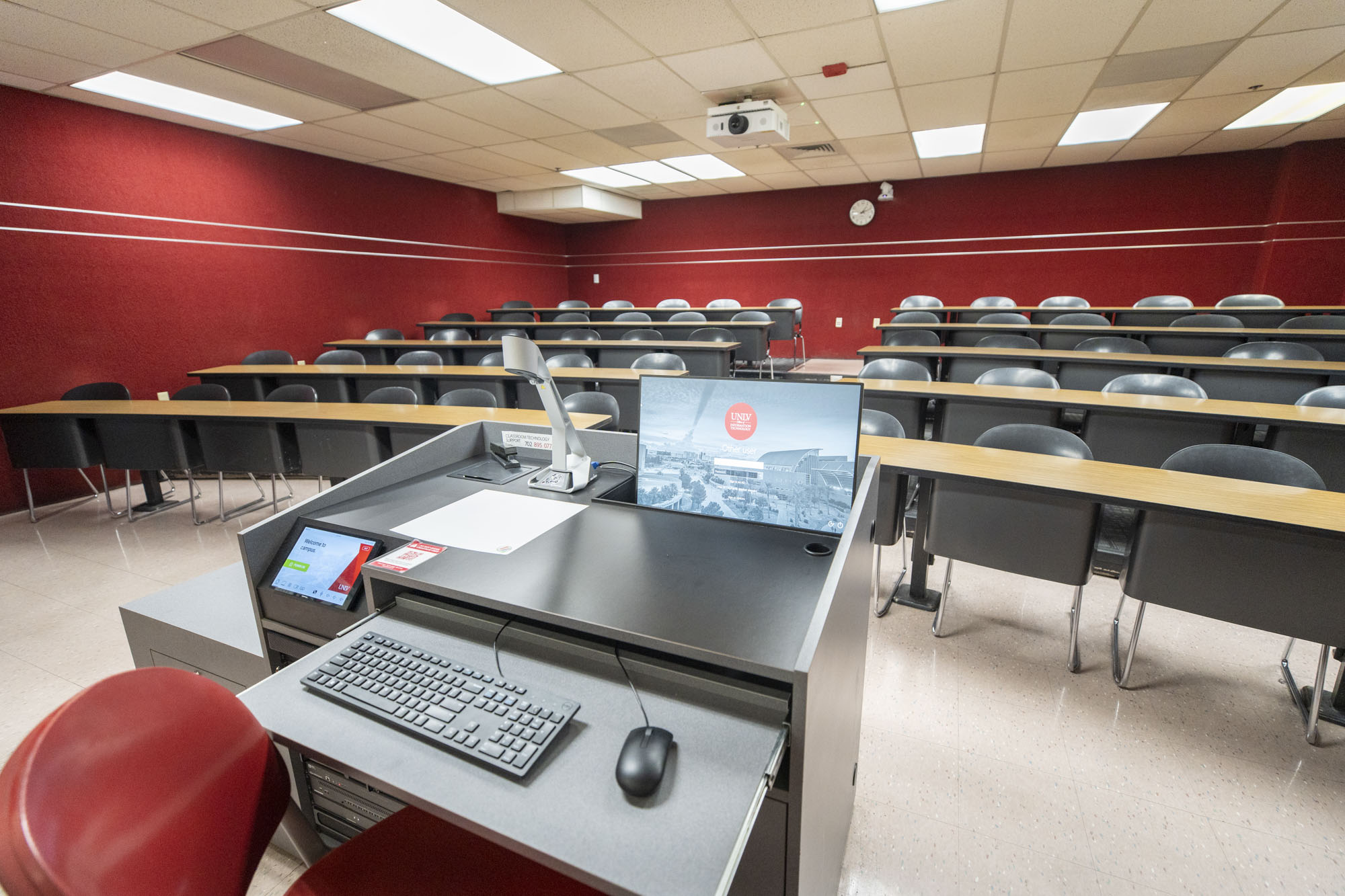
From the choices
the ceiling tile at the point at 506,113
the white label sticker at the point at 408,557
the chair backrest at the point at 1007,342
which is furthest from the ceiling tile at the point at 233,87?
the chair backrest at the point at 1007,342

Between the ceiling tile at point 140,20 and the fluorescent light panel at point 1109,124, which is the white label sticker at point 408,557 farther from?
the fluorescent light panel at point 1109,124

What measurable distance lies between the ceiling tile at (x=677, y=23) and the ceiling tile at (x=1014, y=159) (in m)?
4.84

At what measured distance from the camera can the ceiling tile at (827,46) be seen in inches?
141

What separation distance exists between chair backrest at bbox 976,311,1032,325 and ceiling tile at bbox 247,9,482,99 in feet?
16.7

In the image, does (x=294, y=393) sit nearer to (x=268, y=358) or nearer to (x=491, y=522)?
(x=268, y=358)

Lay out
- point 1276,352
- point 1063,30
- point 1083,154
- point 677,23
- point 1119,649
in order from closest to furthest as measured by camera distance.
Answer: point 1119,649 → point 677,23 → point 1063,30 → point 1276,352 → point 1083,154

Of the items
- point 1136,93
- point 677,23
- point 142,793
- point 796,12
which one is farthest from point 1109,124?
point 142,793

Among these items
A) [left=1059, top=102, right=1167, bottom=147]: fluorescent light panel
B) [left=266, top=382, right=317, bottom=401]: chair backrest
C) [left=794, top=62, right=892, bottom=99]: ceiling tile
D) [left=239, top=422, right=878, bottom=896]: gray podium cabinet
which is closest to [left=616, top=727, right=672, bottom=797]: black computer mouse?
[left=239, top=422, right=878, bottom=896]: gray podium cabinet

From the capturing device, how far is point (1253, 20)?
353 centimetres

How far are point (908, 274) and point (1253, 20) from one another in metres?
5.38

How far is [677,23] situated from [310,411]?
3033mm

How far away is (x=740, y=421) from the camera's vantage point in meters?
1.26

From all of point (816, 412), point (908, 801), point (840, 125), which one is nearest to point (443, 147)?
point (840, 125)

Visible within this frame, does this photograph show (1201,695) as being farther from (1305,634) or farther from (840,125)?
(840,125)
